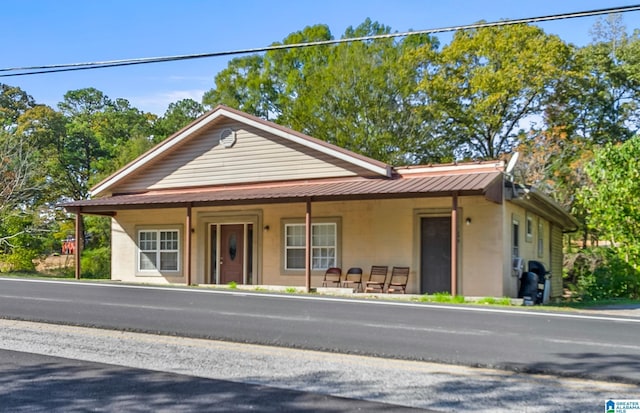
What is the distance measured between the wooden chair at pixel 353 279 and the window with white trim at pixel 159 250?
6.39m

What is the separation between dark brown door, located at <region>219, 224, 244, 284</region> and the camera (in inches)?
836

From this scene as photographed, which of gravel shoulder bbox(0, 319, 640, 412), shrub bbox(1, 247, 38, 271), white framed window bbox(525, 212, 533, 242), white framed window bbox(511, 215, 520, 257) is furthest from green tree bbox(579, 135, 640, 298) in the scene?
shrub bbox(1, 247, 38, 271)

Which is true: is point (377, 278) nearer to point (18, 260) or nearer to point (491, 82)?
point (491, 82)

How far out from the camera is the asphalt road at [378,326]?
7750 mm

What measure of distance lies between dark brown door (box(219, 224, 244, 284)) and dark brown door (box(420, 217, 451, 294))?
6153 mm

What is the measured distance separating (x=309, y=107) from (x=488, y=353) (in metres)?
30.5

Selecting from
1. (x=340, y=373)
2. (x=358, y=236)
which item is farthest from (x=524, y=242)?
(x=340, y=373)

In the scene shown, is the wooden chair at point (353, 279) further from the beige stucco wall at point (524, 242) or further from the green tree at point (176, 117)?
the green tree at point (176, 117)

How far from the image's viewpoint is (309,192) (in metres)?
17.8

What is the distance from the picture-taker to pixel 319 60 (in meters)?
40.9

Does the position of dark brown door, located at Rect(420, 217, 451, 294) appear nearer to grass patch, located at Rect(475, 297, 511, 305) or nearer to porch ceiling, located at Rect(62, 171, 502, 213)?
porch ceiling, located at Rect(62, 171, 502, 213)

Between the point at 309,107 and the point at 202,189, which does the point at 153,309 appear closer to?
the point at 202,189

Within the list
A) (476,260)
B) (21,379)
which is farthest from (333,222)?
(21,379)

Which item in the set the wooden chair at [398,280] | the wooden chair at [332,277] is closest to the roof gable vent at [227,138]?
the wooden chair at [332,277]
